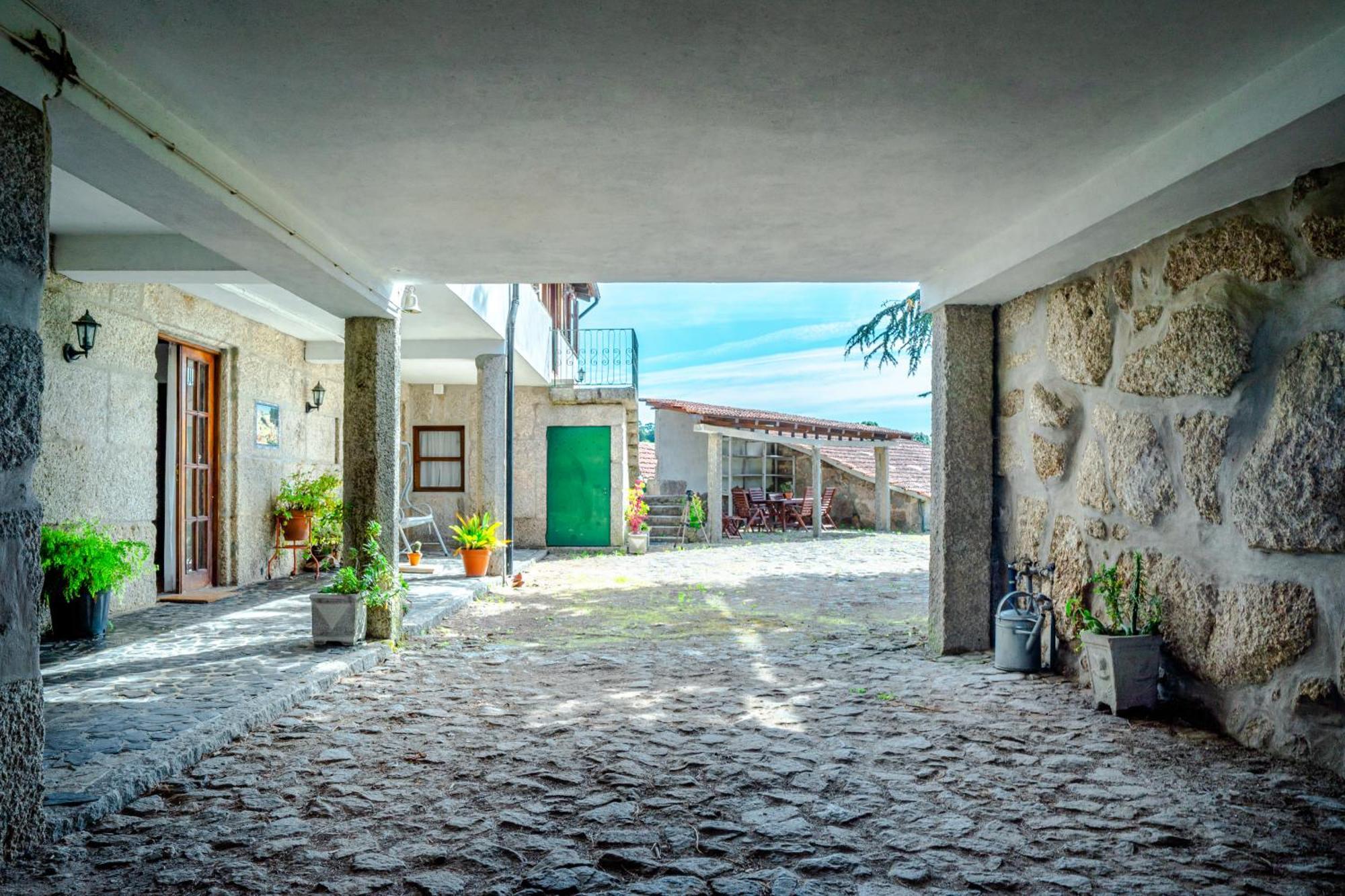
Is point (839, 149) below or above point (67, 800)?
above

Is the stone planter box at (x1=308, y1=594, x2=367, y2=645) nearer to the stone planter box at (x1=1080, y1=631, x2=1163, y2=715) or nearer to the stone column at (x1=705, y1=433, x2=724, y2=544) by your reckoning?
the stone planter box at (x1=1080, y1=631, x2=1163, y2=715)

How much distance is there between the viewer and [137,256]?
5078 mm

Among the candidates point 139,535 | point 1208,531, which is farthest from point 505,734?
point 139,535

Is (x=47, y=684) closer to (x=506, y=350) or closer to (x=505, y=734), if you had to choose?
(x=505, y=734)

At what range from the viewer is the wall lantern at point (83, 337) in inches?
217

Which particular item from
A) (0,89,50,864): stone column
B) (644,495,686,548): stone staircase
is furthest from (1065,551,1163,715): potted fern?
(644,495,686,548): stone staircase

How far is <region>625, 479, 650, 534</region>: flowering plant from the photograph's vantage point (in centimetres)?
A: 1313

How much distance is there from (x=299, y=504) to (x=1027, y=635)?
7.04 m

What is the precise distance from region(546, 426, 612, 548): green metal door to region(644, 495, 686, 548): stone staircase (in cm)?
150

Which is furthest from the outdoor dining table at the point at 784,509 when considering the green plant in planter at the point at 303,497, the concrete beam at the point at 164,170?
the concrete beam at the point at 164,170

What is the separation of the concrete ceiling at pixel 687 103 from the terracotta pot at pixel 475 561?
4.87 meters

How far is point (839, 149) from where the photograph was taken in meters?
3.18

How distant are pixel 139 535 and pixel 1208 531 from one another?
22.8ft

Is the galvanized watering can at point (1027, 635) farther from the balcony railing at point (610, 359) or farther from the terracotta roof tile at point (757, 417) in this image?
the terracotta roof tile at point (757, 417)
